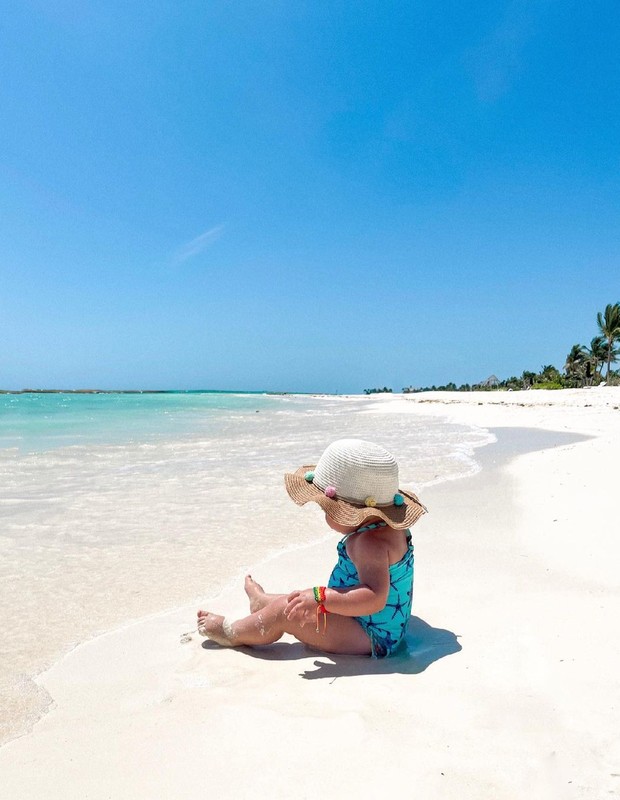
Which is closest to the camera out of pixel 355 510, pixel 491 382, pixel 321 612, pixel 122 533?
pixel 355 510

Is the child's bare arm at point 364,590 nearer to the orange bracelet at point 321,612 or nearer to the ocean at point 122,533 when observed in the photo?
the orange bracelet at point 321,612

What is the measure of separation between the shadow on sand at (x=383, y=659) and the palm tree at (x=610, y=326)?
6269 cm

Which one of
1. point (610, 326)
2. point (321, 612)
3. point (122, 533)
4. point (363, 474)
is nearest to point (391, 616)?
point (321, 612)

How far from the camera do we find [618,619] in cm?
281

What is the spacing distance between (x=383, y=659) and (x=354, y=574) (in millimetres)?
422

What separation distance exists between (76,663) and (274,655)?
99 centimetres

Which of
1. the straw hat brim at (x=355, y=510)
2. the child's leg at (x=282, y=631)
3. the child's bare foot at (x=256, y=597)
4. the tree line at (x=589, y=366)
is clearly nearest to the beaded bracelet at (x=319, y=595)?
the child's leg at (x=282, y=631)

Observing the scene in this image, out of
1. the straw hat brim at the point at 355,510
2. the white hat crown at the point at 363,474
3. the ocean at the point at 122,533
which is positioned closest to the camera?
the straw hat brim at the point at 355,510

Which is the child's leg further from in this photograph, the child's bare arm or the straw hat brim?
the straw hat brim

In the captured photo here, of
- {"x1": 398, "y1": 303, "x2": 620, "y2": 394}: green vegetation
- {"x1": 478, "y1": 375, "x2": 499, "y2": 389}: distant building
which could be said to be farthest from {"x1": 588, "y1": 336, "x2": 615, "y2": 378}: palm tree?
{"x1": 478, "y1": 375, "x2": 499, "y2": 389}: distant building

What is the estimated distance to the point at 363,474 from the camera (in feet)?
8.19

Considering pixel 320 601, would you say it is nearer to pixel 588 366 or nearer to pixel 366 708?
pixel 366 708

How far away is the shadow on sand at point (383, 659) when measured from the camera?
95.9 inches

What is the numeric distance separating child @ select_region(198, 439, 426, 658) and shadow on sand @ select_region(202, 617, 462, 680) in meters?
0.06
